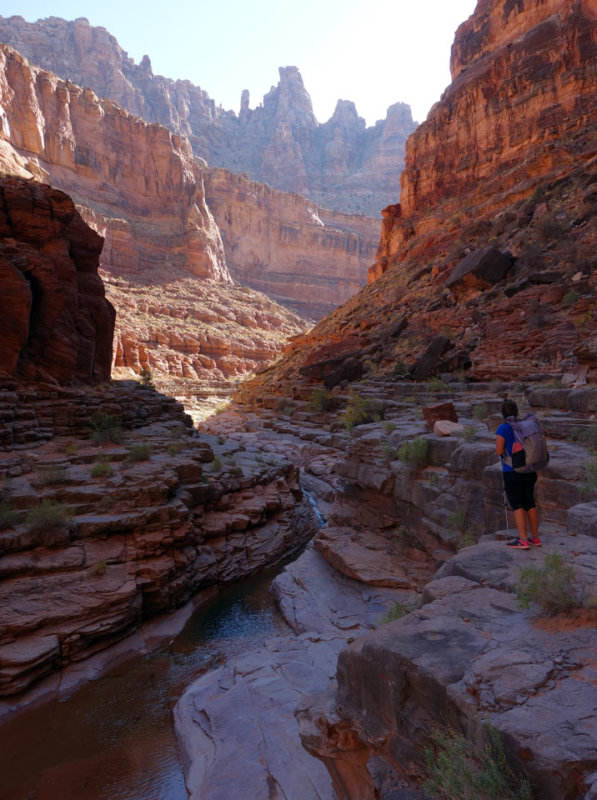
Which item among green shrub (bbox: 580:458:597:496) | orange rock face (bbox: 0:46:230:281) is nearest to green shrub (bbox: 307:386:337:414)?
green shrub (bbox: 580:458:597:496)

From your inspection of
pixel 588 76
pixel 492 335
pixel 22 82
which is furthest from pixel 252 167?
pixel 492 335

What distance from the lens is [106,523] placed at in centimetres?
807

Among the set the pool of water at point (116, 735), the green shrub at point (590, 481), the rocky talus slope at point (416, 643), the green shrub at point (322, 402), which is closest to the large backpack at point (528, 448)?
the rocky talus slope at point (416, 643)

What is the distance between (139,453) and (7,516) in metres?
3.58

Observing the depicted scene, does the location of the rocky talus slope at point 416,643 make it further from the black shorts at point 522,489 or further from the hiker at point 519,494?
the black shorts at point 522,489

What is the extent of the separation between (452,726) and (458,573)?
1.71 metres

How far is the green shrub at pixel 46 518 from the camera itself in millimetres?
7484

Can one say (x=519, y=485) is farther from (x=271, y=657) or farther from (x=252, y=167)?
(x=252, y=167)

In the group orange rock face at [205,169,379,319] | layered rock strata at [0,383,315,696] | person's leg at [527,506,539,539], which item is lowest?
layered rock strata at [0,383,315,696]

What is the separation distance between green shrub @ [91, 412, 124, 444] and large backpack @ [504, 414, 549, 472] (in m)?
10.8

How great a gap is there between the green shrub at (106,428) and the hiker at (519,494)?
35.2ft

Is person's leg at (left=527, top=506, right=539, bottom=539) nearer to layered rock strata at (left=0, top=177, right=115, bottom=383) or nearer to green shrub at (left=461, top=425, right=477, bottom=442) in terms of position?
green shrub at (left=461, top=425, right=477, bottom=442)

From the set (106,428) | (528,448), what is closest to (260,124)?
(106,428)

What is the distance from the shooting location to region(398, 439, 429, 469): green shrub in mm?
7893
